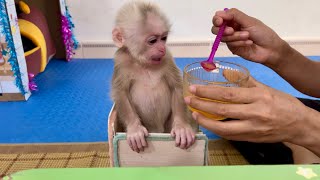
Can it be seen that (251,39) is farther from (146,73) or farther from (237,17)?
(146,73)

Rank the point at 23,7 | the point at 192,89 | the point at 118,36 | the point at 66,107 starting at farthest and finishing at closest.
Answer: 1. the point at 23,7
2. the point at 66,107
3. the point at 118,36
4. the point at 192,89

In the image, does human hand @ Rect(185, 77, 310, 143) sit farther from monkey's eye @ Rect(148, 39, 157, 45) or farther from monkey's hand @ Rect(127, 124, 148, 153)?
monkey's eye @ Rect(148, 39, 157, 45)

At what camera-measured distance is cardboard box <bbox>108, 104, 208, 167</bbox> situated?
78 centimetres

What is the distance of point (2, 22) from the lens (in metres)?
1.60

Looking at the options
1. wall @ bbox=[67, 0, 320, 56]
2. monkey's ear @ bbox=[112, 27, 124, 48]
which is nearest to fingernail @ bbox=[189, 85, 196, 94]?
monkey's ear @ bbox=[112, 27, 124, 48]

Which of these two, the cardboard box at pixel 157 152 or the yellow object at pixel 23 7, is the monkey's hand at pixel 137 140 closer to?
the cardboard box at pixel 157 152

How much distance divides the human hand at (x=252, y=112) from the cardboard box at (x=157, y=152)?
0.68 feet

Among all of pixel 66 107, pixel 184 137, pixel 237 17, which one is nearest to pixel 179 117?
pixel 184 137

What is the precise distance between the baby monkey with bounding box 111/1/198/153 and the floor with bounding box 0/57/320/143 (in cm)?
57

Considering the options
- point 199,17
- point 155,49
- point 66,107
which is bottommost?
point 66,107

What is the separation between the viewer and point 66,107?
1691mm

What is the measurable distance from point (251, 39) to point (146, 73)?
1.18ft

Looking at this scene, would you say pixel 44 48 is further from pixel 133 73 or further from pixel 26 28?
pixel 133 73

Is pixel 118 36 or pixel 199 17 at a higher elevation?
pixel 118 36
